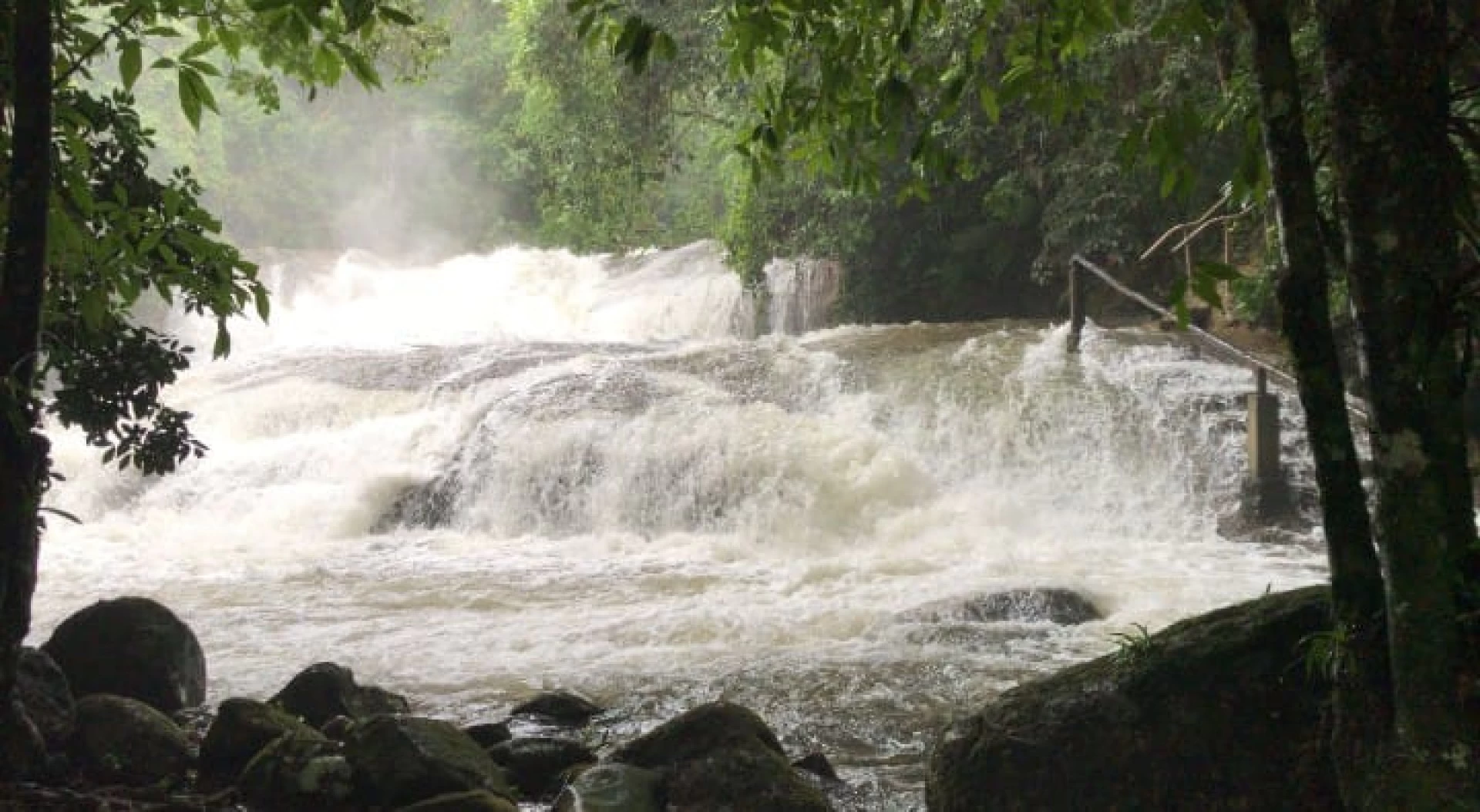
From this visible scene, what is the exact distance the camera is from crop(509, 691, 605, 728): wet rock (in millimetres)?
5812

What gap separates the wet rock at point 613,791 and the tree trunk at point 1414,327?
262cm

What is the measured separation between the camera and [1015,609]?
7422 mm

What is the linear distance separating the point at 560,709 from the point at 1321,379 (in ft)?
13.6

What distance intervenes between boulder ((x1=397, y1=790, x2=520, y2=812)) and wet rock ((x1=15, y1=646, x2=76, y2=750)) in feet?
4.72

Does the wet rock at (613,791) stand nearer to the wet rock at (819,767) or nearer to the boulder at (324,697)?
the wet rock at (819,767)

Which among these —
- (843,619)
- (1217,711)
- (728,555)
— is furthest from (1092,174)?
(1217,711)

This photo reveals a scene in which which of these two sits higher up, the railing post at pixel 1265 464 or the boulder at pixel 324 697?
the railing post at pixel 1265 464

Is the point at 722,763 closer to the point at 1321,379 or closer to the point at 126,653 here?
the point at 1321,379

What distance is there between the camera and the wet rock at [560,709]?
5.81 meters

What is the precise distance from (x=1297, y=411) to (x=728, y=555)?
4.71 metres

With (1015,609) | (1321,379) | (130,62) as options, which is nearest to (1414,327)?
(1321,379)

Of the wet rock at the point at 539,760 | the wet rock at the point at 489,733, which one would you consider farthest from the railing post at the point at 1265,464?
the wet rock at the point at 489,733

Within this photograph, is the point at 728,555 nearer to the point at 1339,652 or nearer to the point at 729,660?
the point at 729,660

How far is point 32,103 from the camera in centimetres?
283
